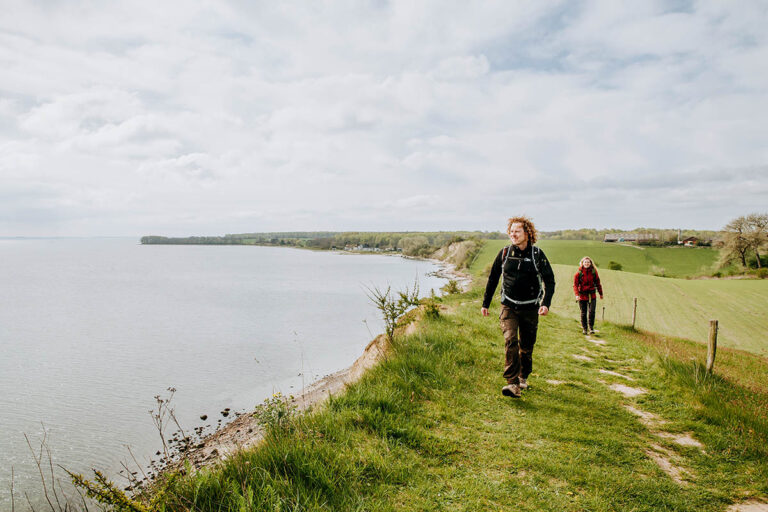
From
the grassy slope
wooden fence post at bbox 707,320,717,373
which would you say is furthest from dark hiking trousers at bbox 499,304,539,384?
wooden fence post at bbox 707,320,717,373

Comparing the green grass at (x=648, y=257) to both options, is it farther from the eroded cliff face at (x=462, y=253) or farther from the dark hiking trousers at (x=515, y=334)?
the dark hiking trousers at (x=515, y=334)

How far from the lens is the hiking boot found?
5.24m

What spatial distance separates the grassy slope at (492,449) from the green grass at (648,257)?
198 ft

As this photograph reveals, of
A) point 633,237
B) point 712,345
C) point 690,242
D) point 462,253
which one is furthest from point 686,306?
point 462,253

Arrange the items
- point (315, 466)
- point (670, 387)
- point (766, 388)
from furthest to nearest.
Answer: point (766, 388), point (670, 387), point (315, 466)

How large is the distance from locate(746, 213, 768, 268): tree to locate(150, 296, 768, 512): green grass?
58906 millimetres

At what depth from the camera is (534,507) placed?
9.99 feet

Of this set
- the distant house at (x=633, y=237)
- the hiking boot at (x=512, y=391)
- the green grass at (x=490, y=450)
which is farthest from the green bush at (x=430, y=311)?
the distant house at (x=633, y=237)

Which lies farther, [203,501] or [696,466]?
[696,466]

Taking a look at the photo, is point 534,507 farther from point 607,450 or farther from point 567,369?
point 567,369

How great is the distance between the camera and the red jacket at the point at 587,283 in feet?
34.4

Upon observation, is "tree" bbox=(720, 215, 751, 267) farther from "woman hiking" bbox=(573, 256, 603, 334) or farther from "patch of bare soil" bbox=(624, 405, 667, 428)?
"patch of bare soil" bbox=(624, 405, 667, 428)

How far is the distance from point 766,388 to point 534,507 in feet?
20.9

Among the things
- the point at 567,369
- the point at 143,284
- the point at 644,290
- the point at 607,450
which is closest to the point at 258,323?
the point at 567,369
